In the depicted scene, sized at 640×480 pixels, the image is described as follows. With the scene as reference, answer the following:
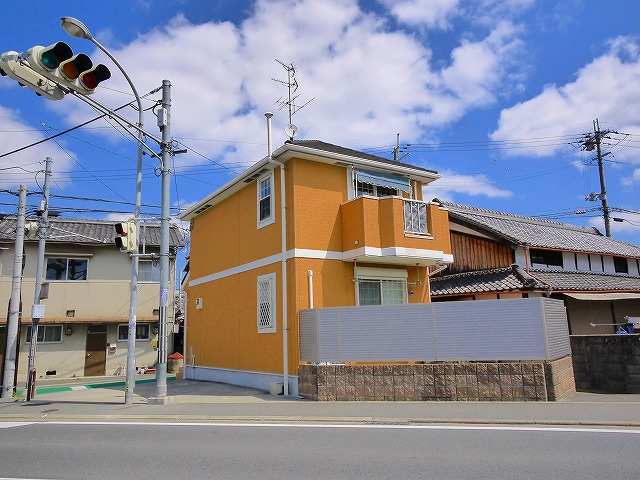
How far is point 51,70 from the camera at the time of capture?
7.03 m

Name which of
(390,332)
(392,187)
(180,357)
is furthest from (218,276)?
(180,357)

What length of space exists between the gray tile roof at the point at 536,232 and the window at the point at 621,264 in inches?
13.8

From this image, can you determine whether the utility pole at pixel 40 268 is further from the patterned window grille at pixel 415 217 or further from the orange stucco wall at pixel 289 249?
the patterned window grille at pixel 415 217

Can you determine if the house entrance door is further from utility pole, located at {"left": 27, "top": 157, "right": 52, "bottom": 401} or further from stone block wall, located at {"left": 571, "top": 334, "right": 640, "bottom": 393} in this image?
stone block wall, located at {"left": 571, "top": 334, "right": 640, "bottom": 393}

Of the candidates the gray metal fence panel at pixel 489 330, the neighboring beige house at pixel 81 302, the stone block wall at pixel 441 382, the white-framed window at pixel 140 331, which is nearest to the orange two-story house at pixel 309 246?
the stone block wall at pixel 441 382

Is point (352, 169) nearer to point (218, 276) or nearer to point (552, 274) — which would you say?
point (218, 276)

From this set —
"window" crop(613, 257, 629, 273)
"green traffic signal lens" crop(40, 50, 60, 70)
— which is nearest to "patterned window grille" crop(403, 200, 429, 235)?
"green traffic signal lens" crop(40, 50, 60, 70)

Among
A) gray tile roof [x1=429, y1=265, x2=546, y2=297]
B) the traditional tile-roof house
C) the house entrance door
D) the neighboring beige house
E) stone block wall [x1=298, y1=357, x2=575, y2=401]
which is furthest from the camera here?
the house entrance door

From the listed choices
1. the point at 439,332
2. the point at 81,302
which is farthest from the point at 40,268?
the point at 439,332

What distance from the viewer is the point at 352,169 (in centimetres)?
1466

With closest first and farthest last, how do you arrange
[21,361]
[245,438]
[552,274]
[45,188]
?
1. [245,438]
2. [45,188]
3. [552,274]
4. [21,361]

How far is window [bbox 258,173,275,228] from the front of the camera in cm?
1459

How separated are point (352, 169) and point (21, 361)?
1983cm

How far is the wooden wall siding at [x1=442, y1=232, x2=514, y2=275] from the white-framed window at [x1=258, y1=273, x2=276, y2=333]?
969cm
